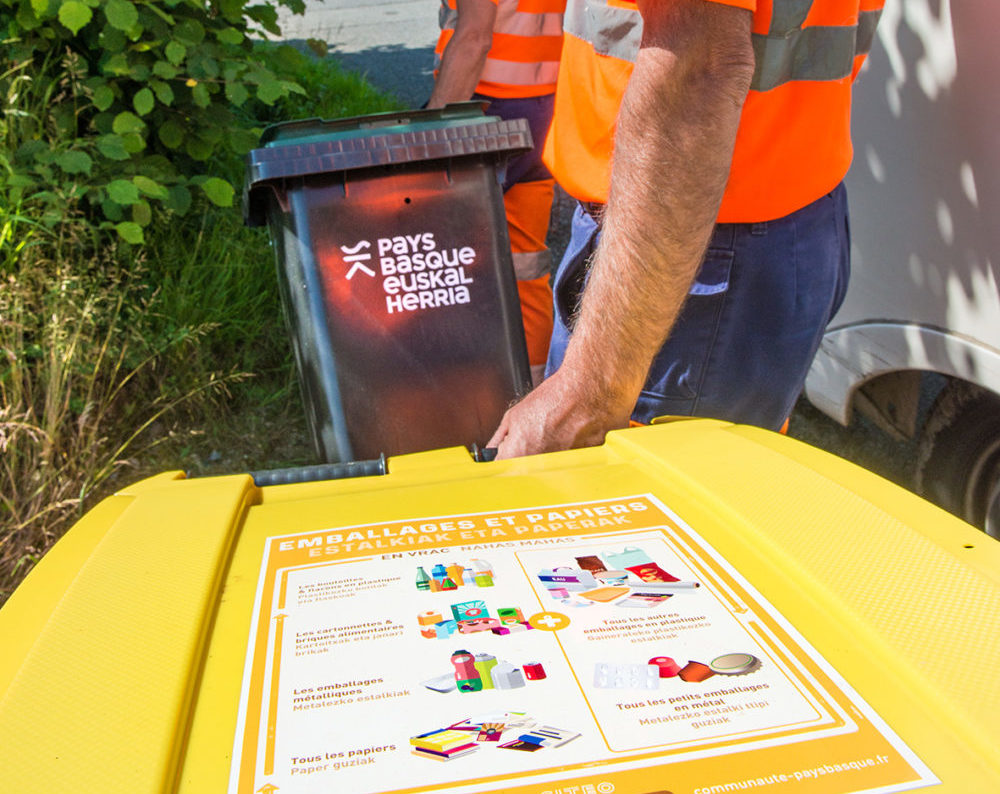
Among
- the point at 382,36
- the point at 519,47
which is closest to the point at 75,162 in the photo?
the point at 519,47

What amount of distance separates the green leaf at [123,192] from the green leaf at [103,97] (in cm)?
28

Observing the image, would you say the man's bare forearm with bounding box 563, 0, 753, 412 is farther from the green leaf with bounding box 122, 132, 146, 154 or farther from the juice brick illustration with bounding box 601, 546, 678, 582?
the green leaf with bounding box 122, 132, 146, 154

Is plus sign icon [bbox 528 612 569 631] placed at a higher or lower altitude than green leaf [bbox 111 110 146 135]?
lower

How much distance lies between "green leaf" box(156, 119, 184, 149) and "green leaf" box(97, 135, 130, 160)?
0.69 ft

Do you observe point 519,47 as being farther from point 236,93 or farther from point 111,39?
point 111,39

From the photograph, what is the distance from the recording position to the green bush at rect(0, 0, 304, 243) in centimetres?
286

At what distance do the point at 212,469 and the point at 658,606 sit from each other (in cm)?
263

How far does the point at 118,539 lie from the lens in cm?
102

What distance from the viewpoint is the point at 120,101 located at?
3.14 meters

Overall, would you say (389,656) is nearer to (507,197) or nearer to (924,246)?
(924,246)

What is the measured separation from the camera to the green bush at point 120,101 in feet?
9.38

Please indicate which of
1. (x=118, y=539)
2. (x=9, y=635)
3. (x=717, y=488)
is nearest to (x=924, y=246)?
(x=717, y=488)

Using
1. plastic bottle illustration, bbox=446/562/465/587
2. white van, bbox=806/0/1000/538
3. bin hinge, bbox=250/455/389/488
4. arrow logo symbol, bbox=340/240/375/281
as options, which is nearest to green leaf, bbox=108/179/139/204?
arrow logo symbol, bbox=340/240/375/281

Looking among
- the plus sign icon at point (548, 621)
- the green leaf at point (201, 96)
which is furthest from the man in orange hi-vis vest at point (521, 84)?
the plus sign icon at point (548, 621)
